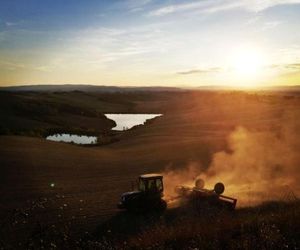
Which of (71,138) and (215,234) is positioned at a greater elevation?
(215,234)

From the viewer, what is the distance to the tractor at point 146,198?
875 inches

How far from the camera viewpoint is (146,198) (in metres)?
22.3

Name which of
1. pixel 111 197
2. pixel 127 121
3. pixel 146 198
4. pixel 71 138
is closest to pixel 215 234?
pixel 146 198

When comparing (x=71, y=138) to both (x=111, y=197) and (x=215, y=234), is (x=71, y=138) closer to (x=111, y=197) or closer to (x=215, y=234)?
(x=111, y=197)

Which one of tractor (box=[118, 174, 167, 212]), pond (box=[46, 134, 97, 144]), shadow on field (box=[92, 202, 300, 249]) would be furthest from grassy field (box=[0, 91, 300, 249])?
pond (box=[46, 134, 97, 144])

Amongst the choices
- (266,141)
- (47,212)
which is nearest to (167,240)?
(47,212)

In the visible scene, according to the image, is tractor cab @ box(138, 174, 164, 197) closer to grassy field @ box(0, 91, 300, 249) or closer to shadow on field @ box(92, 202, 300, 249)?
grassy field @ box(0, 91, 300, 249)

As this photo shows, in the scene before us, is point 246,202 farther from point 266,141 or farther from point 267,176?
point 266,141

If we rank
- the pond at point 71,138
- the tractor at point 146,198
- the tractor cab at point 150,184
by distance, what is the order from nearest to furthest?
the tractor at point 146,198 < the tractor cab at point 150,184 < the pond at point 71,138

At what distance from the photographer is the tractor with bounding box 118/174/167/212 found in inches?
875

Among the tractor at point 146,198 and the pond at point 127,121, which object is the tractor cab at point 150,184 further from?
the pond at point 127,121

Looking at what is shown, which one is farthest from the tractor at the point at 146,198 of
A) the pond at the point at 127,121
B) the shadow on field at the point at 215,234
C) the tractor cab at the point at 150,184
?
the pond at the point at 127,121

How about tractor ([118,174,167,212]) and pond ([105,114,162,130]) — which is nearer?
tractor ([118,174,167,212])

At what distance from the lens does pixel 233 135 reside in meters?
53.2
